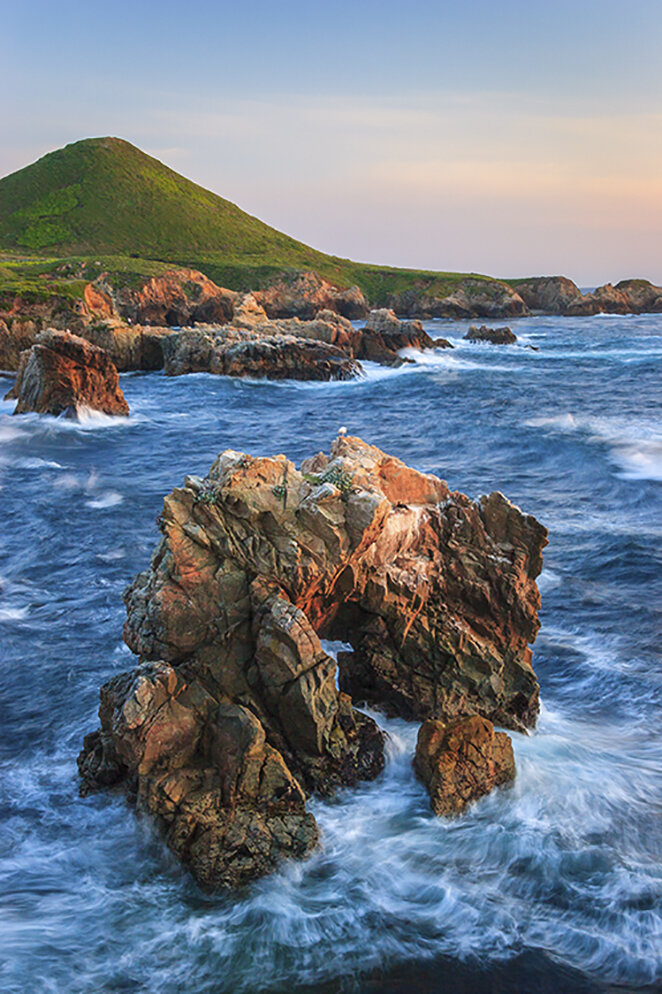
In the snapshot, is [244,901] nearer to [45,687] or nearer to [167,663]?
[167,663]

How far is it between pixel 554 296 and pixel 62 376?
128m

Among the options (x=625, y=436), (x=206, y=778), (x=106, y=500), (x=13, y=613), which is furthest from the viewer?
A: (x=625, y=436)

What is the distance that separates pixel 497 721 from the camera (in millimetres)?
13211

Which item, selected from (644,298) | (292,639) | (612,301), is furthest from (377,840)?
(644,298)

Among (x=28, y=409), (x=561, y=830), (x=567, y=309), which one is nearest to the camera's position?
(x=561, y=830)

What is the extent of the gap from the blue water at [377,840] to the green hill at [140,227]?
336 feet

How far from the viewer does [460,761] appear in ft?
37.1

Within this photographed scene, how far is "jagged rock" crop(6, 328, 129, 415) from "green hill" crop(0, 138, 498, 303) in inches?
3028

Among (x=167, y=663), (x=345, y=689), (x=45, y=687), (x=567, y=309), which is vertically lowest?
(x=45, y=687)

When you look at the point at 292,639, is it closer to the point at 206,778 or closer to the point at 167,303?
the point at 206,778

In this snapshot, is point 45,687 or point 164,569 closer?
point 164,569

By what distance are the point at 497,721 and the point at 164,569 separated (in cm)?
696

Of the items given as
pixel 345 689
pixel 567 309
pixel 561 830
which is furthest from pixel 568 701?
pixel 567 309

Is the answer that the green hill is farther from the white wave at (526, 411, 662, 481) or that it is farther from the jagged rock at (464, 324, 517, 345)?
the white wave at (526, 411, 662, 481)
